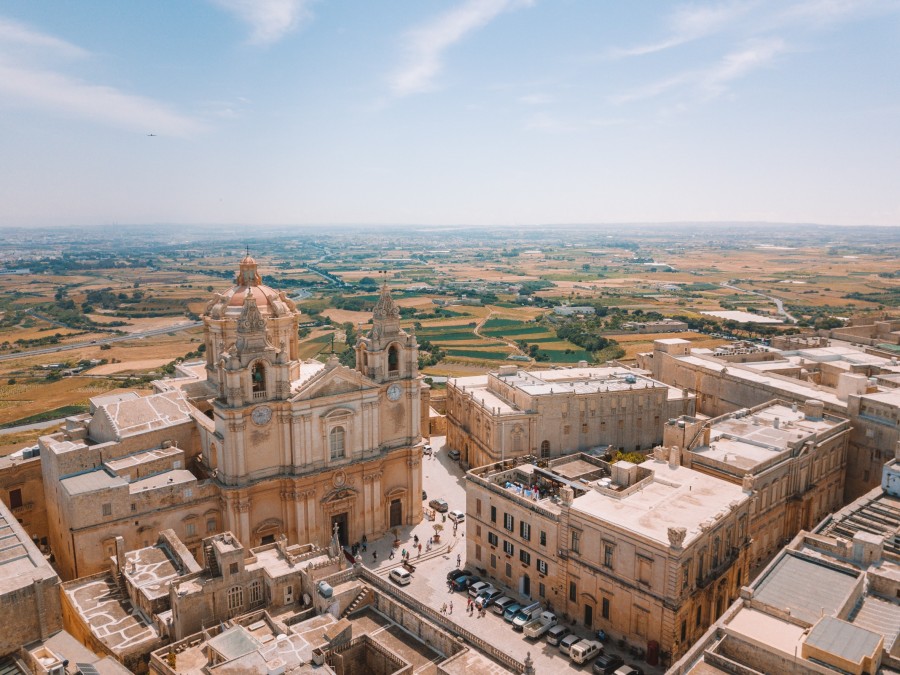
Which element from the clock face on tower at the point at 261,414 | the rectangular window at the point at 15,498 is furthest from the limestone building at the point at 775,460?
the rectangular window at the point at 15,498

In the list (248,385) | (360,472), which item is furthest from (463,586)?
(248,385)

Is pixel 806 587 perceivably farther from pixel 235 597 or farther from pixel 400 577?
pixel 235 597

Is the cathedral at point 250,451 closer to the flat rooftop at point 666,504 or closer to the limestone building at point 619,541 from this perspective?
the limestone building at point 619,541

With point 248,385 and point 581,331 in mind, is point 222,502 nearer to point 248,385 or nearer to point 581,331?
point 248,385

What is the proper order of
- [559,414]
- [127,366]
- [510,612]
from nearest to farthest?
[510,612], [559,414], [127,366]

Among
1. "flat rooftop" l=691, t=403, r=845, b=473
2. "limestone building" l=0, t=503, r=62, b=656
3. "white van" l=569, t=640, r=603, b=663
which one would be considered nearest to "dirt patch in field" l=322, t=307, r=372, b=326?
"flat rooftop" l=691, t=403, r=845, b=473

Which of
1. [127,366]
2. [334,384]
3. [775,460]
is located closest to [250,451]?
[334,384]
